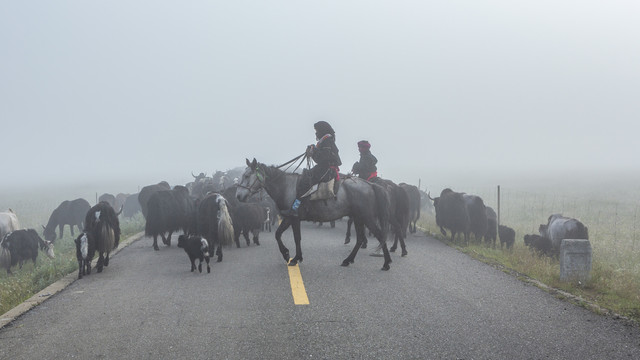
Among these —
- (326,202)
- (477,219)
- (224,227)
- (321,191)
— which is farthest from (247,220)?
(477,219)

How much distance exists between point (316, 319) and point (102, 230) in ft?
17.4

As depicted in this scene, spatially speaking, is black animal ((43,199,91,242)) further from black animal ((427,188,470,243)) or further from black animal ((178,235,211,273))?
black animal ((427,188,470,243))

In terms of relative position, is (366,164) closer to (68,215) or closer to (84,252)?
(84,252)

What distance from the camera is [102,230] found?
8.64 metres

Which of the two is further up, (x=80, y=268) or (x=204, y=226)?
(x=204, y=226)

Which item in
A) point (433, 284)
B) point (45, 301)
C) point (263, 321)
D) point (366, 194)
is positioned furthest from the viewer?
point (366, 194)

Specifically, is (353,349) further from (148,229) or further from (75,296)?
(148,229)

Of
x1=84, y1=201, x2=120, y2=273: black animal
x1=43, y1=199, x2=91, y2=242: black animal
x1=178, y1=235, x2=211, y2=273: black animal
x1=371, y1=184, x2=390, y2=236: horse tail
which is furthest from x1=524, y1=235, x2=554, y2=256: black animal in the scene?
x1=43, y1=199, x2=91, y2=242: black animal

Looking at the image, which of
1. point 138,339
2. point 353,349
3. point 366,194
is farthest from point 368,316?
point 366,194

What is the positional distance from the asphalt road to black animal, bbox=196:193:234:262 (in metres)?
1.14

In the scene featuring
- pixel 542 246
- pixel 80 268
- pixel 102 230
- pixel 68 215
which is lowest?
pixel 542 246

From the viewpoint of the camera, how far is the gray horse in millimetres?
8680

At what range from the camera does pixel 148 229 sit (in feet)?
37.0

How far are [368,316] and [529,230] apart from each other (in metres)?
17.0
